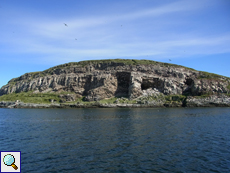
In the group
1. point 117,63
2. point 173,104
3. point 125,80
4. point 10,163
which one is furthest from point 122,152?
point 117,63

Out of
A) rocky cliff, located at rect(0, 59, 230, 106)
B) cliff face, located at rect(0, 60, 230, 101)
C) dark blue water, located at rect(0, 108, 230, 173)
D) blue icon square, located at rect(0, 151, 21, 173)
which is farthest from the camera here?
cliff face, located at rect(0, 60, 230, 101)

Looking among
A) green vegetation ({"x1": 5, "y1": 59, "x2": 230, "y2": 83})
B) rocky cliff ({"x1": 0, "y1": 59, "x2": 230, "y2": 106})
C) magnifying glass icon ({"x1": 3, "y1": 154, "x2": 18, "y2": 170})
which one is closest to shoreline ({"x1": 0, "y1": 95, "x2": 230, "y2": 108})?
rocky cliff ({"x1": 0, "y1": 59, "x2": 230, "y2": 106})

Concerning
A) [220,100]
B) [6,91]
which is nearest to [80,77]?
[6,91]

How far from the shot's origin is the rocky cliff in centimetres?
13150

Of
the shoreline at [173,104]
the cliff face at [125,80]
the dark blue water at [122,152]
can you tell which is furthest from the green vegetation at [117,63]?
the dark blue water at [122,152]

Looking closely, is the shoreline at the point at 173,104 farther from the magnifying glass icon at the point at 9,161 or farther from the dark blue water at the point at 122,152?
the magnifying glass icon at the point at 9,161

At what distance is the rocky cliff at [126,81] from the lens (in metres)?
132

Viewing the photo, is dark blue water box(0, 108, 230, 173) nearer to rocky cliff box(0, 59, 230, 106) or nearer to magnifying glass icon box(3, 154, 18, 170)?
magnifying glass icon box(3, 154, 18, 170)

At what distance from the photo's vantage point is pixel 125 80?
151m

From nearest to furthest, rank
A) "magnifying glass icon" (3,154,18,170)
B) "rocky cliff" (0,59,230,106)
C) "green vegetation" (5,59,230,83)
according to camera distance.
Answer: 1. "magnifying glass icon" (3,154,18,170)
2. "rocky cliff" (0,59,230,106)
3. "green vegetation" (5,59,230,83)

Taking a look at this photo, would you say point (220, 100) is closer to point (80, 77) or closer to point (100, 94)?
point (100, 94)

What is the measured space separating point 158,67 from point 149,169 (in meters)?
137

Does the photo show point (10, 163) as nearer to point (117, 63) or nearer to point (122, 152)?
point (122, 152)

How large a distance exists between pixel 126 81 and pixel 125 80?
1186 millimetres
